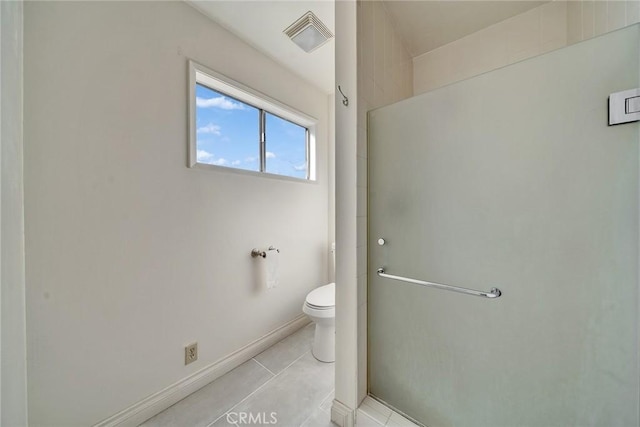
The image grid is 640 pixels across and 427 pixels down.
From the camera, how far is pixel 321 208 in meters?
2.54

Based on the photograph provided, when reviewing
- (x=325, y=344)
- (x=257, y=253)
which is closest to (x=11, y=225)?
(x=257, y=253)

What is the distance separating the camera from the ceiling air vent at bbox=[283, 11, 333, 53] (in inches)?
61.8

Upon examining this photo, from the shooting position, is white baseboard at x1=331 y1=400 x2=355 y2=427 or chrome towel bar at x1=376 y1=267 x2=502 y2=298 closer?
chrome towel bar at x1=376 y1=267 x2=502 y2=298

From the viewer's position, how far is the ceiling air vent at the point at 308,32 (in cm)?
157

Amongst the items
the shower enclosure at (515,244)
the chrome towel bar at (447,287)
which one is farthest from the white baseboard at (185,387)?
the chrome towel bar at (447,287)

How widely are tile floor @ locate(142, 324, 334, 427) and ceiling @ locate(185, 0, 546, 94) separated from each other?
251 centimetres

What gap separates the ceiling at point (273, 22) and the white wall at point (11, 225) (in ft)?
3.99

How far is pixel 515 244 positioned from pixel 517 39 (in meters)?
1.53

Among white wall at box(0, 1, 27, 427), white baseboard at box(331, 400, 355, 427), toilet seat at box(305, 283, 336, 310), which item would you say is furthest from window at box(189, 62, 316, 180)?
white baseboard at box(331, 400, 355, 427)

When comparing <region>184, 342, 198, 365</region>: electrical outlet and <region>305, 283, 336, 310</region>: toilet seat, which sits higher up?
<region>305, 283, 336, 310</region>: toilet seat

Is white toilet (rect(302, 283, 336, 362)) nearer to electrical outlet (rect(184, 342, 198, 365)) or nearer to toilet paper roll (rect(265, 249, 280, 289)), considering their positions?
toilet paper roll (rect(265, 249, 280, 289))

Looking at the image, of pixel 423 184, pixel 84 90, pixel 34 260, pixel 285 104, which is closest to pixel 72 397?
pixel 34 260

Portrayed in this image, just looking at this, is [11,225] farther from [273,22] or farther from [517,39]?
[517,39]

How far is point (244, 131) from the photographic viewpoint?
76.9 inches
